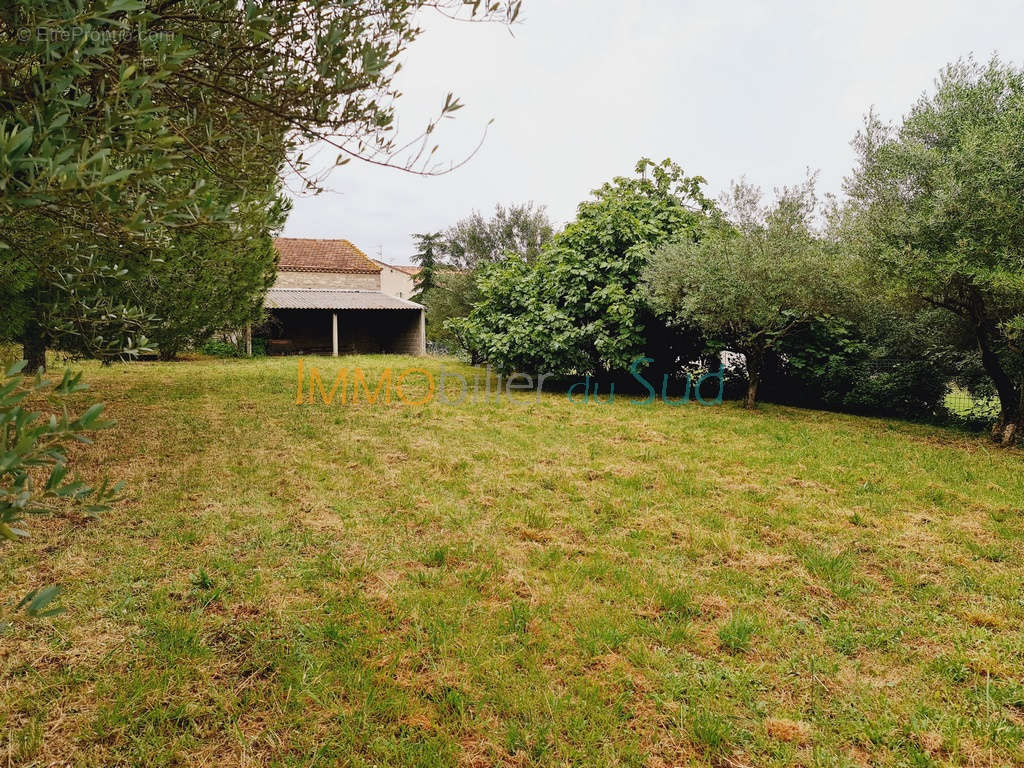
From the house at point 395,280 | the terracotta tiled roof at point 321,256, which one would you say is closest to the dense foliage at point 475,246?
the terracotta tiled roof at point 321,256

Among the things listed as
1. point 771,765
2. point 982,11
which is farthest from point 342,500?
point 982,11

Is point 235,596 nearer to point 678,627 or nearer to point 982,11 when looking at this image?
point 678,627

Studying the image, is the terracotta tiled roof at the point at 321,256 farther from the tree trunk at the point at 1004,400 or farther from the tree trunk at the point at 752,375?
the tree trunk at the point at 1004,400

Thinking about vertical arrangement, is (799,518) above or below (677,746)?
above

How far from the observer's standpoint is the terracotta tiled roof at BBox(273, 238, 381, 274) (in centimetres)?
2934

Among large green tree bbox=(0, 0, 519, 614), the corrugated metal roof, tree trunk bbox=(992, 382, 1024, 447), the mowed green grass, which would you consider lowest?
the mowed green grass

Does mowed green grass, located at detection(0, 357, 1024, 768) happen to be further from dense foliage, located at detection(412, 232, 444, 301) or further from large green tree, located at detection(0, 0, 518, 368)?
dense foliage, located at detection(412, 232, 444, 301)

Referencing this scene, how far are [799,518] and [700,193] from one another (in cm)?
1172

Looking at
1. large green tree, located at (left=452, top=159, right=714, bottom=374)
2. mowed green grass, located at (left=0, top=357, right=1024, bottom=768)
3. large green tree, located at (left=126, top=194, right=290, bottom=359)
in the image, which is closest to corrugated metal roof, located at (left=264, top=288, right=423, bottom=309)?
large green tree, located at (left=126, top=194, right=290, bottom=359)

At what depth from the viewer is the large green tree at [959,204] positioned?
7211 millimetres

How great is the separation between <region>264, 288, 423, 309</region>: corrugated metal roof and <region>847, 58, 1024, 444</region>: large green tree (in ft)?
71.9

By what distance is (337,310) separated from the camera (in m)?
26.7

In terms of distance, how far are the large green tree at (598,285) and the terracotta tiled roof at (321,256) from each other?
18082mm

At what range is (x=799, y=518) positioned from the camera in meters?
5.41
